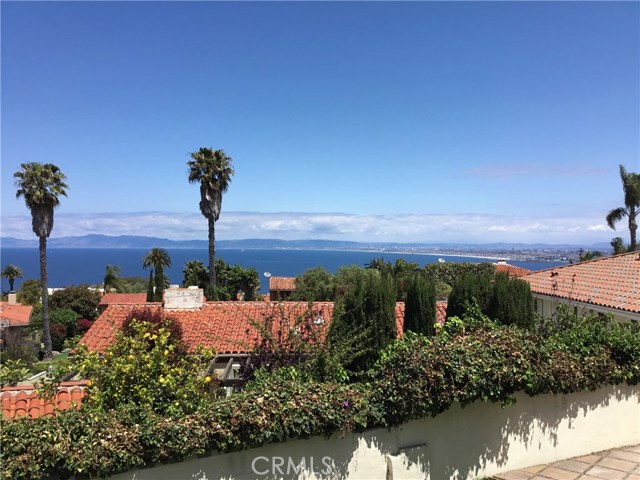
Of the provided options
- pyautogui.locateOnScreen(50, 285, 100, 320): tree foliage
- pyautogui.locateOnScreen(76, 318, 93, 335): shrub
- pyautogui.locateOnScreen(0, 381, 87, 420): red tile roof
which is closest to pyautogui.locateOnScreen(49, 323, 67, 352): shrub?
pyautogui.locateOnScreen(76, 318, 93, 335): shrub

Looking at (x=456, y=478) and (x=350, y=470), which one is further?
(x=456, y=478)

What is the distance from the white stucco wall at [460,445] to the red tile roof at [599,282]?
21.7ft

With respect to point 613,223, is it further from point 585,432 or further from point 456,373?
point 456,373

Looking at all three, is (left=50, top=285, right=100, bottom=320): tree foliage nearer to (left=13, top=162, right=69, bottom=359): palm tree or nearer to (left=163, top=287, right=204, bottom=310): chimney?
(left=13, top=162, right=69, bottom=359): palm tree

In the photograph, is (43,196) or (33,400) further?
(43,196)

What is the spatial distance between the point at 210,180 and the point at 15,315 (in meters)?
21.1

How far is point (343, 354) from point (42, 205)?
34384 mm

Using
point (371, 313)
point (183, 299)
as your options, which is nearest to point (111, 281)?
point (183, 299)

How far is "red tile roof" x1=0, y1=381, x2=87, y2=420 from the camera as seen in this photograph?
8.27m

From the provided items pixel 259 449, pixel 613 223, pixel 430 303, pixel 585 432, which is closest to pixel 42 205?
pixel 430 303

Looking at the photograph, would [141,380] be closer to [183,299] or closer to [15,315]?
[183,299]

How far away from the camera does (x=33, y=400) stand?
8648 millimetres

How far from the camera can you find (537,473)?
644cm

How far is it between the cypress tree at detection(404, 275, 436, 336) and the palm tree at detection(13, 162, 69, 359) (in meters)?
31.1
